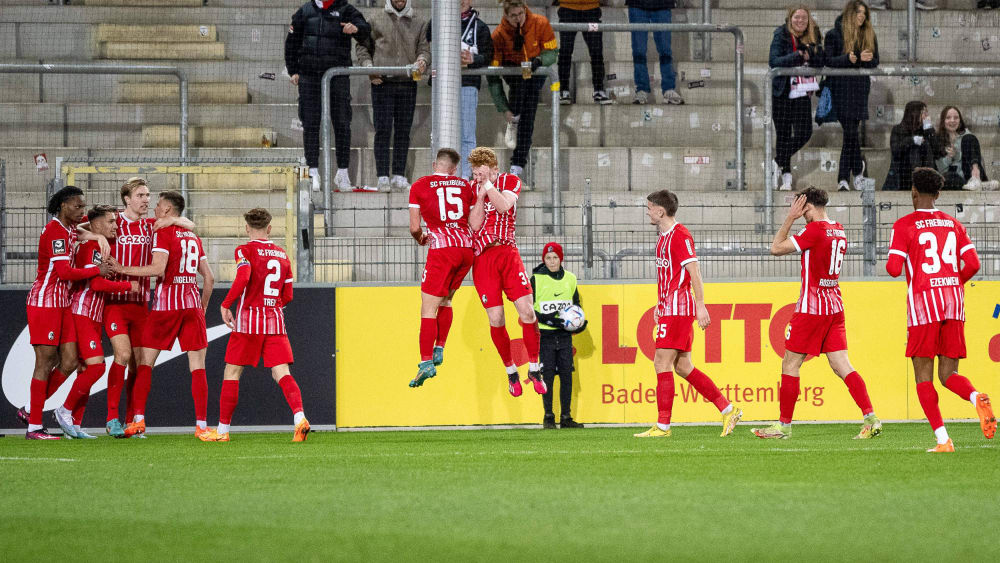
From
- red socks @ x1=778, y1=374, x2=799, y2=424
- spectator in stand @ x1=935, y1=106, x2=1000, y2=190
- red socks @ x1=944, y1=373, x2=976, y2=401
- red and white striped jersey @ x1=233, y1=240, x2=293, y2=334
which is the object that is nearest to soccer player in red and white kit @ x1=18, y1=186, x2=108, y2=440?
red and white striped jersey @ x1=233, y1=240, x2=293, y2=334

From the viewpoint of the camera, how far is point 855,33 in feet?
53.4

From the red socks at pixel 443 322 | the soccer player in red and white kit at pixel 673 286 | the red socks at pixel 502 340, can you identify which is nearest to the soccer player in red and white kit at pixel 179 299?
the red socks at pixel 443 322

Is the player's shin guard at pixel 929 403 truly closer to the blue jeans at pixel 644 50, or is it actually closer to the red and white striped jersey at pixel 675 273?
the red and white striped jersey at pixel 675 273

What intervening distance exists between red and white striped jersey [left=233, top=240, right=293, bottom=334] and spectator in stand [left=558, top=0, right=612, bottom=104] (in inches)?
300

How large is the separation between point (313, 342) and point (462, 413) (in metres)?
1.71

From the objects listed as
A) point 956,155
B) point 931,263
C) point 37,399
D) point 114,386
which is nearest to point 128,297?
point 114,386

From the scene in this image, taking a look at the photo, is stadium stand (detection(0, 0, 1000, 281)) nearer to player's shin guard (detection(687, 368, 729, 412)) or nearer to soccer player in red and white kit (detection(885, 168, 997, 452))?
player's shin guard (detection(687, 368, 729, 412))

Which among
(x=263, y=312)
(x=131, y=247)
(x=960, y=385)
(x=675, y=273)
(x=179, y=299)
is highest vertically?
(x=131, y=247)

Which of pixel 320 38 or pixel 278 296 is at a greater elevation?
pixel 320 38

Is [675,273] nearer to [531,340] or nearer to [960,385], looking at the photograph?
[531,340]

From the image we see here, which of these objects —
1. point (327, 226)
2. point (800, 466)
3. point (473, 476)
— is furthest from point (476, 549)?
point (327, 226)

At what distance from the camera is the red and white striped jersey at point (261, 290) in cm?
1059

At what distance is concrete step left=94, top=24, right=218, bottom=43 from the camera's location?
1892cm

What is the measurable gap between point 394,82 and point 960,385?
29.3ft
